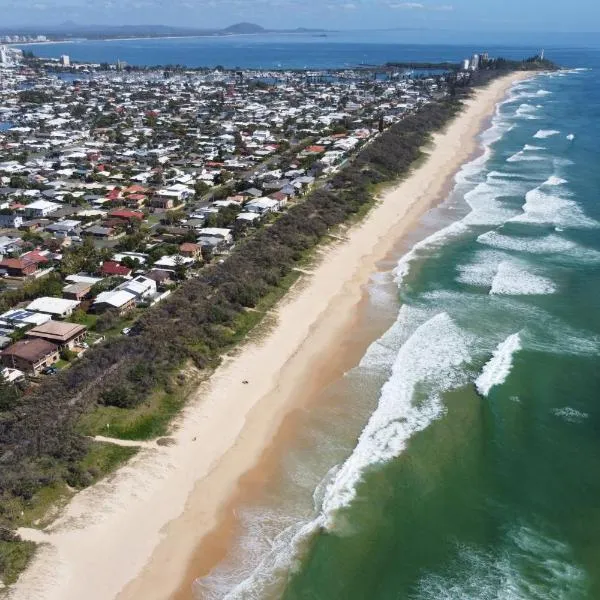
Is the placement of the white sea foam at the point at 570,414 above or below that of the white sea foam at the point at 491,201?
below

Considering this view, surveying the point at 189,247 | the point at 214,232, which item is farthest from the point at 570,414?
the point at 214,232

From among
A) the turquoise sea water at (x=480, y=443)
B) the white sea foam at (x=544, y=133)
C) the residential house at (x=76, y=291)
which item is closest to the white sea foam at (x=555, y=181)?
the turquoise sea water at (x=480, y=443)

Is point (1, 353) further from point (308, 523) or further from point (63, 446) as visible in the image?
point (308, 523)

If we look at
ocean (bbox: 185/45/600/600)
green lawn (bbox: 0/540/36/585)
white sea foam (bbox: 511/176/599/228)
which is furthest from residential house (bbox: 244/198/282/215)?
green lawn (bbox: 0/540/36/585)

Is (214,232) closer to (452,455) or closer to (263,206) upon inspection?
(263,206)

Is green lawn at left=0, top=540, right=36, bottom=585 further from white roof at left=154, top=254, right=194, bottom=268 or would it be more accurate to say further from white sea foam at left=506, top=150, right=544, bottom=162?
white sea foam at left=506, top=150, right=544, bottom=162

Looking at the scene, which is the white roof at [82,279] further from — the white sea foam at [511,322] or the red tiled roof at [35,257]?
the white sea foam at [511,322]

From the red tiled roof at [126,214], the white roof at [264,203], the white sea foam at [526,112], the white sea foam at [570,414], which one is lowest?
the white sea foam at [570,414]
